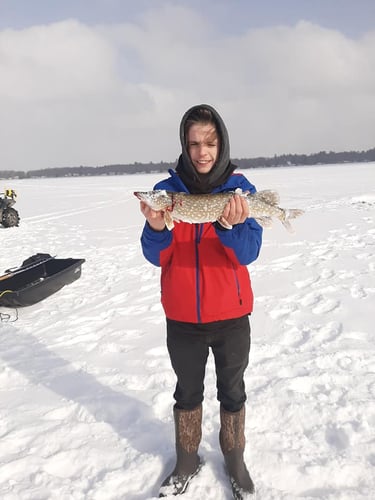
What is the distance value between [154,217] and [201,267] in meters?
0.45

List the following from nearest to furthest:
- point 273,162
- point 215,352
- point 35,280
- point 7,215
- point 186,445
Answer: point 215,352, point 186,445, point 35,280, point 7,215, point 273,162

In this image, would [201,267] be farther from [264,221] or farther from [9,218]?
[9,218]

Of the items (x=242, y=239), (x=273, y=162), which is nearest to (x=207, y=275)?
(x=242, y=239)

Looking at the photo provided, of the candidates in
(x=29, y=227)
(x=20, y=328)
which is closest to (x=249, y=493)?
(x=20, y=328)

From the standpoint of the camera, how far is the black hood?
2.26 meters

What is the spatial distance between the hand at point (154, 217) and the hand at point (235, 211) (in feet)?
1.18

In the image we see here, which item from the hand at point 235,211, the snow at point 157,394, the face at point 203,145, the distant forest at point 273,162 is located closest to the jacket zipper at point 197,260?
the hand at point 235,211

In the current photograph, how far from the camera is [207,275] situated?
234 cm

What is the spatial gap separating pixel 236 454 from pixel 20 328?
155 inches

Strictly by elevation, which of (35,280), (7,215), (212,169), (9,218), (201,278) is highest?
(212,169)

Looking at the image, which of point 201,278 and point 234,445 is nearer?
point 201,278

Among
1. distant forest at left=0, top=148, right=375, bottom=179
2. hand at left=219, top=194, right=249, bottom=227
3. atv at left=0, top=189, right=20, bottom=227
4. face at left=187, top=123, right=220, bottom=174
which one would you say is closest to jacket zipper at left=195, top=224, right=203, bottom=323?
hand at left=219, top=194, right=249, bottom=227

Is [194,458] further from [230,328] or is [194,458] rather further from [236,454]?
[230,328]

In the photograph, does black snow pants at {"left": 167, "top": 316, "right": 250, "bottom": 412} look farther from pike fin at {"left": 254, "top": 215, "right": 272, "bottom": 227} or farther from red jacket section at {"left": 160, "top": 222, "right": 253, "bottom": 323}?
pike fin at {"left": 254, "top": 215, "right": 272, "bottom": 227}
